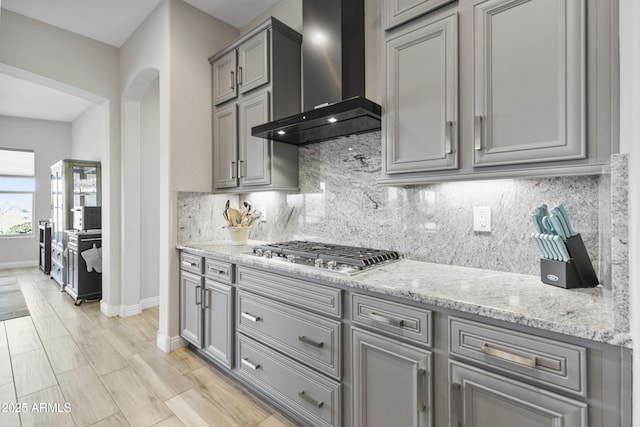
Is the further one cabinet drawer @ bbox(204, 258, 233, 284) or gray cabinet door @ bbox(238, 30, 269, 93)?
gray cabinet door @ bbox(238, 30, 269, 93)

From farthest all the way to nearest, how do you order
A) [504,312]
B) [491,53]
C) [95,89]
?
[95,89] < [491,53] < [504,312]

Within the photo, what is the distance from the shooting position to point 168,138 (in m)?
2.64

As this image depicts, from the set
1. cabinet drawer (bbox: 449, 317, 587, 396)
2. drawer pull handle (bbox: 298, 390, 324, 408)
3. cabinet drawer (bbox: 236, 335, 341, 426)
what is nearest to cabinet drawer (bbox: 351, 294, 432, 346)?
cabinet drawer (bbox: 449, 317, 587, 396)

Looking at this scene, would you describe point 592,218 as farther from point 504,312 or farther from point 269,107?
point 269,107

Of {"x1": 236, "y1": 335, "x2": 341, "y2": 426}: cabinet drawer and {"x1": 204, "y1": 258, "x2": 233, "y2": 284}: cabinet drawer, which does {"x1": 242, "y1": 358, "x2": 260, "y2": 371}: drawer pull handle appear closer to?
{"x1": 236, "y1": 335, "x2": 341, "y2": 426}: cabinet drawer

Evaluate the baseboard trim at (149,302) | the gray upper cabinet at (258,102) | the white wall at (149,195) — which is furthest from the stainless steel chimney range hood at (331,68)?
the baseboard trim at (149,302)

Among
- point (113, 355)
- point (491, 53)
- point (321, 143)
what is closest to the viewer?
point (491, 53)

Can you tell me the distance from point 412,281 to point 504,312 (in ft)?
1.38

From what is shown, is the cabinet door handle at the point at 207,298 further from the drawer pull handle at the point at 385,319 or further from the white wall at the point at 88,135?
the white wall at the point at 88,135

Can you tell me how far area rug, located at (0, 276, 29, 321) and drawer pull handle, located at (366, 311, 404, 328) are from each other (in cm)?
431

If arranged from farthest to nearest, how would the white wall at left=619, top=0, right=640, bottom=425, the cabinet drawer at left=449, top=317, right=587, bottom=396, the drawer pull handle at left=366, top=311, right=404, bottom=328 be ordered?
the drawer pull handle at left=366, top=311, right=404, bottom=328 → the cabinet drawer at left=449, top=317, right=587, bottom=396 → the white wall at left=619, top=0, right=640, bottom=425

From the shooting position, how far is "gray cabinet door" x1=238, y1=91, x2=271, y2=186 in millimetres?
2414

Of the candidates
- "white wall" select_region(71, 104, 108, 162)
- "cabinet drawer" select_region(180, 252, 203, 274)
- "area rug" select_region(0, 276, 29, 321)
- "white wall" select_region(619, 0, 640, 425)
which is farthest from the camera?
"white wall" select_region(71, 104, 108, 162)

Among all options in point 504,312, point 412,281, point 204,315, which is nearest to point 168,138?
point 204,315
